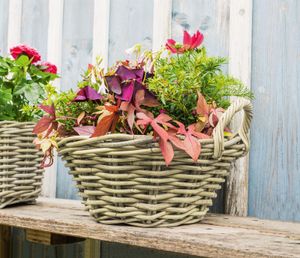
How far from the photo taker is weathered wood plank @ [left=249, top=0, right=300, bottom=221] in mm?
1201

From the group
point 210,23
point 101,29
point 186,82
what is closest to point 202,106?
point 186,82

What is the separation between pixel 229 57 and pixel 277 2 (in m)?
0.17

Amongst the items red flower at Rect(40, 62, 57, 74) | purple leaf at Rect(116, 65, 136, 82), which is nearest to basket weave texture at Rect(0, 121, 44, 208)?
red flower at Rect(40, 62, 57, 74)

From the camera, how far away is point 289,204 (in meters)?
1.20

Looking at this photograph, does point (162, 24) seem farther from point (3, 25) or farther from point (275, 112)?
point (3, 25)

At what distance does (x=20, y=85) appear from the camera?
1308mm

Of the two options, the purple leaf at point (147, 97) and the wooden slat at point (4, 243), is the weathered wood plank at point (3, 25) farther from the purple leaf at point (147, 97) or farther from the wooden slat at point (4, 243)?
the purple leaf at point (147, 97)

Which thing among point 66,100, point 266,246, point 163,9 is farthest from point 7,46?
point 266,246

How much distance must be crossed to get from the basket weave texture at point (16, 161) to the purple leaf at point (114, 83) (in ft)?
1.20

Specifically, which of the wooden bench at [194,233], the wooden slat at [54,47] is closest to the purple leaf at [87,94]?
the wooden bench at [194,233]

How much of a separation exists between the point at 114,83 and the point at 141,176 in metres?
0.18

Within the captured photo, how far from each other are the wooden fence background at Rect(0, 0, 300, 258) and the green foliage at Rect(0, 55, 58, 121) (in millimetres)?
264

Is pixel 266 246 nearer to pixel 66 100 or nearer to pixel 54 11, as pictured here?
pixel 66 100

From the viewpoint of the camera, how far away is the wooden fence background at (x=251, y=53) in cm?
121
